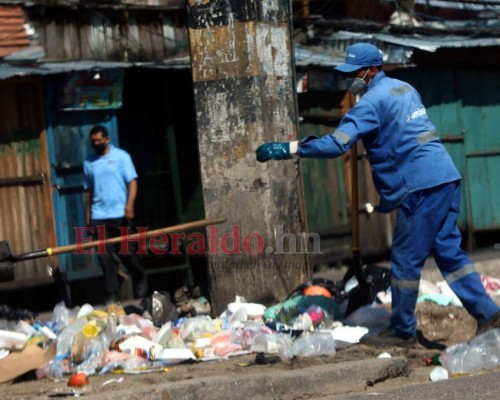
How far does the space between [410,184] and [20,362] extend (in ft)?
8.26

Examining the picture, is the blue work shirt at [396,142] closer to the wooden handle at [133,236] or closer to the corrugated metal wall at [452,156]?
the wooden handle at [133,236]

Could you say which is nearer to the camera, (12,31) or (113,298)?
(113,298)

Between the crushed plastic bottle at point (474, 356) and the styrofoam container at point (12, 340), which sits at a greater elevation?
the styrofoam container at point (12, 340)

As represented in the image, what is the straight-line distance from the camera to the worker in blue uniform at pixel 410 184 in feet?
22.9

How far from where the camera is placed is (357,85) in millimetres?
7254

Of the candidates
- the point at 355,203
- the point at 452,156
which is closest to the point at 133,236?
the point at 355,203

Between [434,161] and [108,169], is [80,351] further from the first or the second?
[108,169]

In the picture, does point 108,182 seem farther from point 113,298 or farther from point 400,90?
point 400,90

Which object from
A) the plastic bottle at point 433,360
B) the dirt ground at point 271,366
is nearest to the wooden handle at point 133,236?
the dirt ground at point 271,366

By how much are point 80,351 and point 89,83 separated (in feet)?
14.8

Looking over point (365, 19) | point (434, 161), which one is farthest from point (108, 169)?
point (365, 19)

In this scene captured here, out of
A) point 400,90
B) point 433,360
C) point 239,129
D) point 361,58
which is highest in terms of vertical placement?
point 361,58

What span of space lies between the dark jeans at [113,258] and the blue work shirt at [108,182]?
7 centimetres

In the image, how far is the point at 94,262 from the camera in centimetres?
1113
